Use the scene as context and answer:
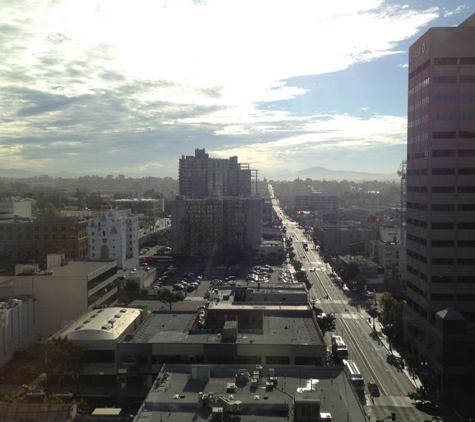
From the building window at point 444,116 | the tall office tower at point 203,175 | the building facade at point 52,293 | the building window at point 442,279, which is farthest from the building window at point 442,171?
the tall office tower at point 203,175

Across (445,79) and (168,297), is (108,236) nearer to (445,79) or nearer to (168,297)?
(168,297)

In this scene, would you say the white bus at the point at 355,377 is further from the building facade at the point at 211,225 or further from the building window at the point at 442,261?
the building facade at the point at 211,225

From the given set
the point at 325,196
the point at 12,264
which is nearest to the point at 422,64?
the point at 12,264

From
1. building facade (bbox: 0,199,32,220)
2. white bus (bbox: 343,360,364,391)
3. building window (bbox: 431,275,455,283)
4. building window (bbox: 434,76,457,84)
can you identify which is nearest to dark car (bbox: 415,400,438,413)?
white bus (bbox: 343,360,364,391)

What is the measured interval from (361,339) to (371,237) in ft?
74.0

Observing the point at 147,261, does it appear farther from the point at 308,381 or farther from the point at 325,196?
the point at 325,196

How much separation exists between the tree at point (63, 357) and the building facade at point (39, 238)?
15692 mm

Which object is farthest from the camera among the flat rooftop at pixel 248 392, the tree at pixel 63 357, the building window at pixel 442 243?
the building window at pixel 442 243

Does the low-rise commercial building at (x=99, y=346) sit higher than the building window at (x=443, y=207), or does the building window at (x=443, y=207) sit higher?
the building window at (x=443, y=207)

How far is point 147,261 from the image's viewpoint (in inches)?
1323

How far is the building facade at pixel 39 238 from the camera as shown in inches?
1057

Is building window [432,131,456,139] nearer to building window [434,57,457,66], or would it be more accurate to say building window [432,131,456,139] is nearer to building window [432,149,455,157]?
building window [432,149,455,157]

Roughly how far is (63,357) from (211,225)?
2519cm

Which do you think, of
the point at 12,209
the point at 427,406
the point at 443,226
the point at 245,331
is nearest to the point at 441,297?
the point at 443,226
